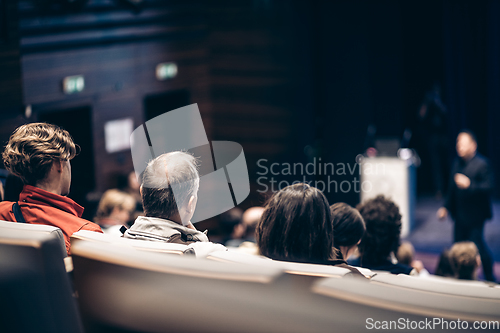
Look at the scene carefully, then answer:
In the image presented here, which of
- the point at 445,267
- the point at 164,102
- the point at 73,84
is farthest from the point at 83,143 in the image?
the point at 445,267

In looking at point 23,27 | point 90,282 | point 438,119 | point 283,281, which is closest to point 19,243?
point 90,282

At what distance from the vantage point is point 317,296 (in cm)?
97

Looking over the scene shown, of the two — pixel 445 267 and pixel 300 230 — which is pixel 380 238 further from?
pixel 445 267

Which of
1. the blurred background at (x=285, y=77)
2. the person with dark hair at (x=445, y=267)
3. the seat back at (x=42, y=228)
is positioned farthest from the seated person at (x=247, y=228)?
the seat back at (x=42, y=228)

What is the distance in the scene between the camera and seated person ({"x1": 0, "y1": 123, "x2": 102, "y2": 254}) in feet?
5.06

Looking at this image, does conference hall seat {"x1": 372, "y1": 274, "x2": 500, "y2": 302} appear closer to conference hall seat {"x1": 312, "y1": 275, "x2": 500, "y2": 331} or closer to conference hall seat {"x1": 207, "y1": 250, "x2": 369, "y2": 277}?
conference hall seat {"x1": 312, "y1": 275, "x2": 500, "y2": 331}

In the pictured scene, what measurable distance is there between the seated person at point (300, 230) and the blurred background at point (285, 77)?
4.29 m

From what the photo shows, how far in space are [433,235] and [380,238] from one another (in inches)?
176

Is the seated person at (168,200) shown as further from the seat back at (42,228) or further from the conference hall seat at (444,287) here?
the conference hall seat at (444,287)

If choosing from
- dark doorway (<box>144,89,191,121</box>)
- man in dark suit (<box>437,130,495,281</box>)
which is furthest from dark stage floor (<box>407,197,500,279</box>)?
dark doorway (<box>144,89,191,121</box>)

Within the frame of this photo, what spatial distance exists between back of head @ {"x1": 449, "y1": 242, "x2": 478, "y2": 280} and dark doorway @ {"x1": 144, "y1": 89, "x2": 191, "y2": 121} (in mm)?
4548

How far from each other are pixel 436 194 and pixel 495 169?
906 millimetres

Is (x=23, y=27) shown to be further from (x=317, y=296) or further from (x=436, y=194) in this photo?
(x=436, y=194)

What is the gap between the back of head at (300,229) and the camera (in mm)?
1553
